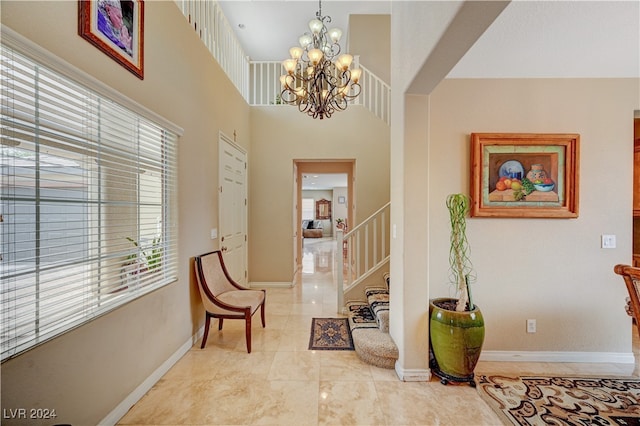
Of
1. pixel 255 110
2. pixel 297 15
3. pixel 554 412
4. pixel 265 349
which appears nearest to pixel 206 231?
pixel 265 349

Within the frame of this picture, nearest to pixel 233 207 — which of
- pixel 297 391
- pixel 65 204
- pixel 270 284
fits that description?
pixel 270 284

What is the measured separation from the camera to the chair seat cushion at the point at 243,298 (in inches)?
107

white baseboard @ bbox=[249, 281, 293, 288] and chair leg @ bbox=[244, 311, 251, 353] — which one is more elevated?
chair leg @ bbox=[244, 311, 251, 353]

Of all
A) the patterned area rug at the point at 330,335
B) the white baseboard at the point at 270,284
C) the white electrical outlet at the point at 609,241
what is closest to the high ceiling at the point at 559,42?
the white electrical outlet at the point at 609,241

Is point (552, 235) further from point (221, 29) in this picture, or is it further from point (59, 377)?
point (221, 29)

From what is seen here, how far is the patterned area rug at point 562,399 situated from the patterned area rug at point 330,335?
4.03 feet

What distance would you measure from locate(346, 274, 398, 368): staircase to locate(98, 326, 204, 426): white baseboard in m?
1.65

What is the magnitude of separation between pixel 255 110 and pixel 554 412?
5216 mm

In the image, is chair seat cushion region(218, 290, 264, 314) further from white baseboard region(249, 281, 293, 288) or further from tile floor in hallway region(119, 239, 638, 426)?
white baseboard region(249, 281, 293, 288)

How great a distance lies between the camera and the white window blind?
1.16 metres

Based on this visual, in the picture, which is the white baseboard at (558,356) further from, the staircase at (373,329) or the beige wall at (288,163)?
the beige wall at (288,163)

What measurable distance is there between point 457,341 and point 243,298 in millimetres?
2059

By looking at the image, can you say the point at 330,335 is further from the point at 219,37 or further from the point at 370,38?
the point at 370,38

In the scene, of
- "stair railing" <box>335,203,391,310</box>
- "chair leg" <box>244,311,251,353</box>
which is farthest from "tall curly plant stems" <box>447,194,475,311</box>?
"chair leg" <box>244,311,251,353</box>
